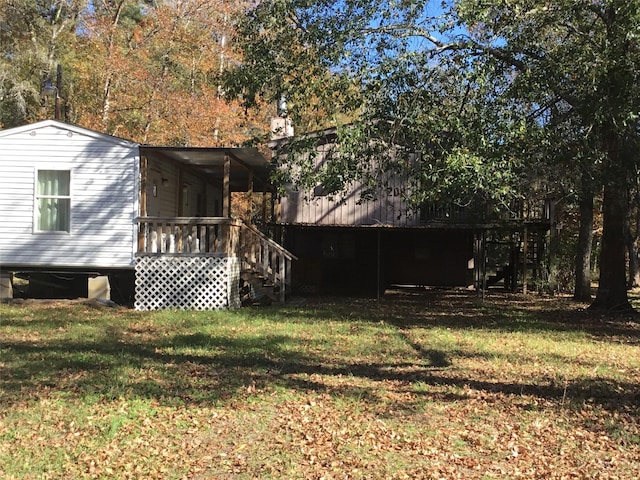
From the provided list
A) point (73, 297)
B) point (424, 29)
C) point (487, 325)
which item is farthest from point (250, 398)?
point (73, 297)

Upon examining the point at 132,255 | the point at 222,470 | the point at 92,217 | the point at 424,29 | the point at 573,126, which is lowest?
the point at 222,470

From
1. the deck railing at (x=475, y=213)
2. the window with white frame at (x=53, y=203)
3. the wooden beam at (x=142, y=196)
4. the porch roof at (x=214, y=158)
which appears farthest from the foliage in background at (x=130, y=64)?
the wooden beam at (x=142, y=196)

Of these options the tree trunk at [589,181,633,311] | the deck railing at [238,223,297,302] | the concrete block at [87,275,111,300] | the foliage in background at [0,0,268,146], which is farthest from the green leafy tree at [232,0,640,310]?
the foliage in background at [0,0,268,146]

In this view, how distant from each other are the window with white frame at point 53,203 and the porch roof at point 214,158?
2017 millimetres

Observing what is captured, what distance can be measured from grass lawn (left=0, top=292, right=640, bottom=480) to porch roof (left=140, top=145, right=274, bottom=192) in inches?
164

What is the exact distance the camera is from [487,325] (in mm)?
11828

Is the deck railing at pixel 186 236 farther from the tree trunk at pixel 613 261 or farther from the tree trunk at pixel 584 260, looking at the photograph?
the tree trunk at pixel 584 260

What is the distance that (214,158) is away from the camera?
47.9 feet

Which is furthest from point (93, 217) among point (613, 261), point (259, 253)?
point (613, 261)

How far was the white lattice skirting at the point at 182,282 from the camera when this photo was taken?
1320cm

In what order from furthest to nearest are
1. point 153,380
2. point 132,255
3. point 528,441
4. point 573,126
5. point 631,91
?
point 132,255 < point 573,126 < point 631,91 < point 153,380 < point 528,441

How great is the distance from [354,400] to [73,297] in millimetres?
11907

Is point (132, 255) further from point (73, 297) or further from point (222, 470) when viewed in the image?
point (222, 470)

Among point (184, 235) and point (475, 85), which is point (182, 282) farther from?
point (475, 85)
